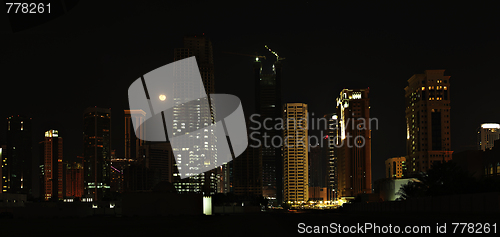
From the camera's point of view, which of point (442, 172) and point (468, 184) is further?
point (442, 172)

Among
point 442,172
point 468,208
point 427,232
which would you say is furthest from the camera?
point 442,172

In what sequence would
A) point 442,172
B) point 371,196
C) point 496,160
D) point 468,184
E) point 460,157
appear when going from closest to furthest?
point 468,184, point 442,172, point 496,160, point 460,157, point 371,196

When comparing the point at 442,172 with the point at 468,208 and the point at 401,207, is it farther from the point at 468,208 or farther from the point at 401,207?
Answer: the point at 468,208

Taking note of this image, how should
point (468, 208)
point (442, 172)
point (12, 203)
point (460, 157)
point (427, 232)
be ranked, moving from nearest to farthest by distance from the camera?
point (427, 232), point (468, 208), point (442, 172), point (460, 157), point (12, 203)

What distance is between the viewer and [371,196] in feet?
573

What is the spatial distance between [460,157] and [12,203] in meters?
105

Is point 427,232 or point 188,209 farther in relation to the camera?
point 188,209

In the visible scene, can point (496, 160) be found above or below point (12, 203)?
above

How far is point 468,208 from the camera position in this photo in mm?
49312

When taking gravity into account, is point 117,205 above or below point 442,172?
below

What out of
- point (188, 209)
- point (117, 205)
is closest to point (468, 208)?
point (188, 209)

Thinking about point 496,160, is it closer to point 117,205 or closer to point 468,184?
point 468,184

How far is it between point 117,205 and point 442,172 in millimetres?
62193

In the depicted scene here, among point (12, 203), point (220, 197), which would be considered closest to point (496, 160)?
point (220, 197)
